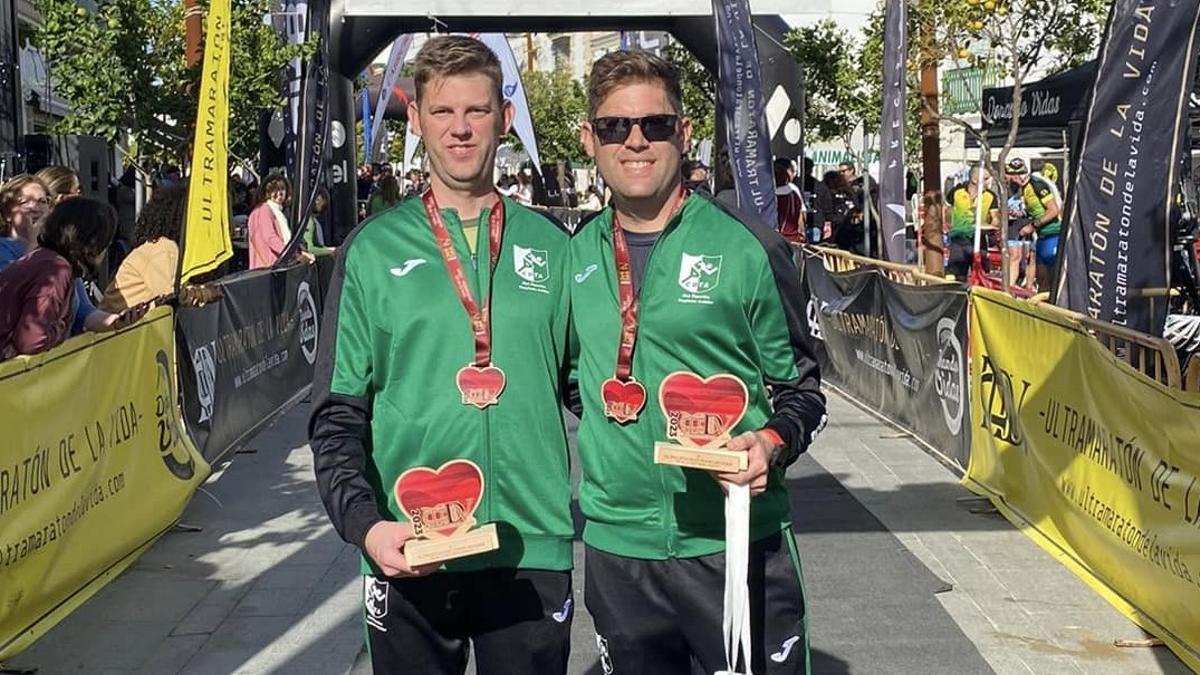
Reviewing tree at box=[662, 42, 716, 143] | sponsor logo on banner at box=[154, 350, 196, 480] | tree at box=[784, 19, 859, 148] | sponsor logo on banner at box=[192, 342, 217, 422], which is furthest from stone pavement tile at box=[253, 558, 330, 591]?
tree at box=[662, 42, 716, 143]

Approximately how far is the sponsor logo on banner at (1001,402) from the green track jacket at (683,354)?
192 inches

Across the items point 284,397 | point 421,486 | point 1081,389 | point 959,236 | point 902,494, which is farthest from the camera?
point 959,236

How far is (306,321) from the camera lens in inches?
520

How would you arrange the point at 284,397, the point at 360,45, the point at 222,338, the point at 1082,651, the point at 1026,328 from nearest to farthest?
the point at 1082,651 → the point at 1026,328 → the point at 222,338 → the point at 284,397 → the point at 360,45

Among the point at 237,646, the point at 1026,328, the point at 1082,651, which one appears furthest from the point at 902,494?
the point at 237,646

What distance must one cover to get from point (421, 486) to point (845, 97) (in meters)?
20.1

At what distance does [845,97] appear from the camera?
22.2 m

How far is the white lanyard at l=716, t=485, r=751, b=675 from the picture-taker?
3.00 meters

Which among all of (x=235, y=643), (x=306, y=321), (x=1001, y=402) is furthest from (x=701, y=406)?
(x=306, y=321)

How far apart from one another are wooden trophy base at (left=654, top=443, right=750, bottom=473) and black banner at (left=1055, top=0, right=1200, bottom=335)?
4732 millimetres

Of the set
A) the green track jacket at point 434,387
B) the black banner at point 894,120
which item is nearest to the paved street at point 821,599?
the green track jacket at point 434,387

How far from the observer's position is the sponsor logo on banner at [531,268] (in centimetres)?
306

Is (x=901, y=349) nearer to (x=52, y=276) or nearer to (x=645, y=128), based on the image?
(x=52, y=276)

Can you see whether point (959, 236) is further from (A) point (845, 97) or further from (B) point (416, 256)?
(B) point (416, 256)
